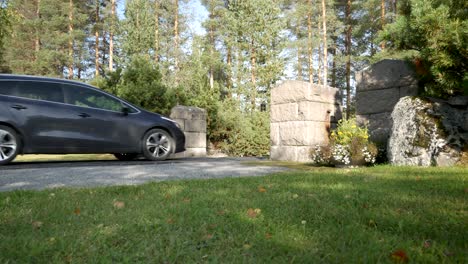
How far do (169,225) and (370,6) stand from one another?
92.0ft

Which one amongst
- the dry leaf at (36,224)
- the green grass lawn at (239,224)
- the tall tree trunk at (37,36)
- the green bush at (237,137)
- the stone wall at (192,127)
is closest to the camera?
the green grass lawn at (239,224)

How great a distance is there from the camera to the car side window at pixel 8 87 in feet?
20.5

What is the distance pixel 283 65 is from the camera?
837 inches

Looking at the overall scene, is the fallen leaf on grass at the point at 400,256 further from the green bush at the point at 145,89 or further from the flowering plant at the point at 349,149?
the green bush at the point at 145,89

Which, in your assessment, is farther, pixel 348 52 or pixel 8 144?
pixel 348 52

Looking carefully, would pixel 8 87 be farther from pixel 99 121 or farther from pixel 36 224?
pixel 36 224

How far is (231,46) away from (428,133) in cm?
1877

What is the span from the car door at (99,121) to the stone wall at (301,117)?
335cm

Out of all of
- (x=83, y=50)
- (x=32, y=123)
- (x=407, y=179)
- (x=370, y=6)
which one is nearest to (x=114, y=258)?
(x=407, y=179)

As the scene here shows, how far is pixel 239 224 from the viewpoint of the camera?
235 centimetres

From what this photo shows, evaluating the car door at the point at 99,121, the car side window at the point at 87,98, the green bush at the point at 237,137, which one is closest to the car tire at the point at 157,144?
the car door at the point at 99,121

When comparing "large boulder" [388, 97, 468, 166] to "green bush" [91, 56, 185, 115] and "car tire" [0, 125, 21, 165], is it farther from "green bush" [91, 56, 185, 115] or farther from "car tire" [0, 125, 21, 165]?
"green bush" [91, 56, 185, 115]

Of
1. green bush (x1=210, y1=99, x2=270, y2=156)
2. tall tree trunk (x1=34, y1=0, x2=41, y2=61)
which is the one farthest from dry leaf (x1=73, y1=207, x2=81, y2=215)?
tall tree trunk (x1=34, y1=0, x2=41, y2=61)

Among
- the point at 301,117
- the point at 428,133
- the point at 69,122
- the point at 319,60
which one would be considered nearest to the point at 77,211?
the point at 69,122
